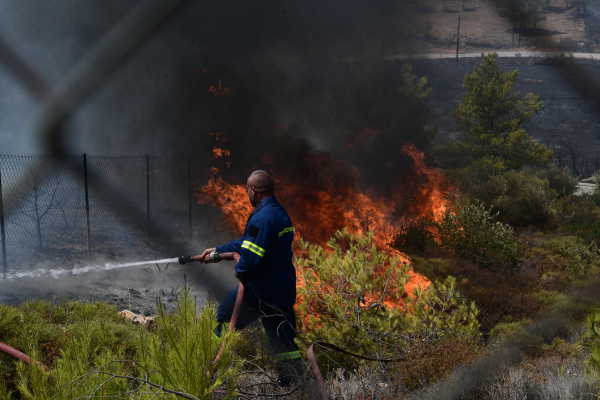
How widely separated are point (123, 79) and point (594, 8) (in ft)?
231

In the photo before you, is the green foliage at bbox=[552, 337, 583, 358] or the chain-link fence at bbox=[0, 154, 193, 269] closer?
the green foliage at bbox=[552, 337, 583, 358]

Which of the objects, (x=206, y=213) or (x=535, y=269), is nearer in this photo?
(x=535, y=269)

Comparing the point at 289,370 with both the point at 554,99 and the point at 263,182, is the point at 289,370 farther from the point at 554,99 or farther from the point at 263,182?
the point at 554,99

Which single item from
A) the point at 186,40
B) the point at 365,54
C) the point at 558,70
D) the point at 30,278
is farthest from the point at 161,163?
the point at 558,70

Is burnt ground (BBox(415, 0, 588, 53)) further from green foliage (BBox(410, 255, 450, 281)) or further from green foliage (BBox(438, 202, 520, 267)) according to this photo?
green foliage (BBox(410, 255, 450, 281))

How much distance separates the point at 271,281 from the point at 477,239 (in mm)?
7486

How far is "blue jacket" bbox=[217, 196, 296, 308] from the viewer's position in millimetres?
3400

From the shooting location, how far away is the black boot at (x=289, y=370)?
11.1ft

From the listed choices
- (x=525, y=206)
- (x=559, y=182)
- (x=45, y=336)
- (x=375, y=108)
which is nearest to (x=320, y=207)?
(x=525, y=206)

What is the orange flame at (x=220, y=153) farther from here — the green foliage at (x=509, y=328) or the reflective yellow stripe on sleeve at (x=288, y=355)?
the reflective yellow stripe on sleeve at (x=288, y=355)

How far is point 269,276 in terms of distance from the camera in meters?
3.60

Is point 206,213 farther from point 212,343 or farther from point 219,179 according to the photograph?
point 212,343

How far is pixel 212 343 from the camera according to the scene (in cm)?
209

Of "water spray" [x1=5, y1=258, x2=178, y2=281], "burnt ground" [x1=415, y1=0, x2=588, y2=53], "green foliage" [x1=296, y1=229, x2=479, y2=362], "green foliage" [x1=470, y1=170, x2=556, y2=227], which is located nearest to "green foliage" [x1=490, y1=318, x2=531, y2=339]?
"green foliage" [x1=296, y1=229, x2=479, y2=362]
